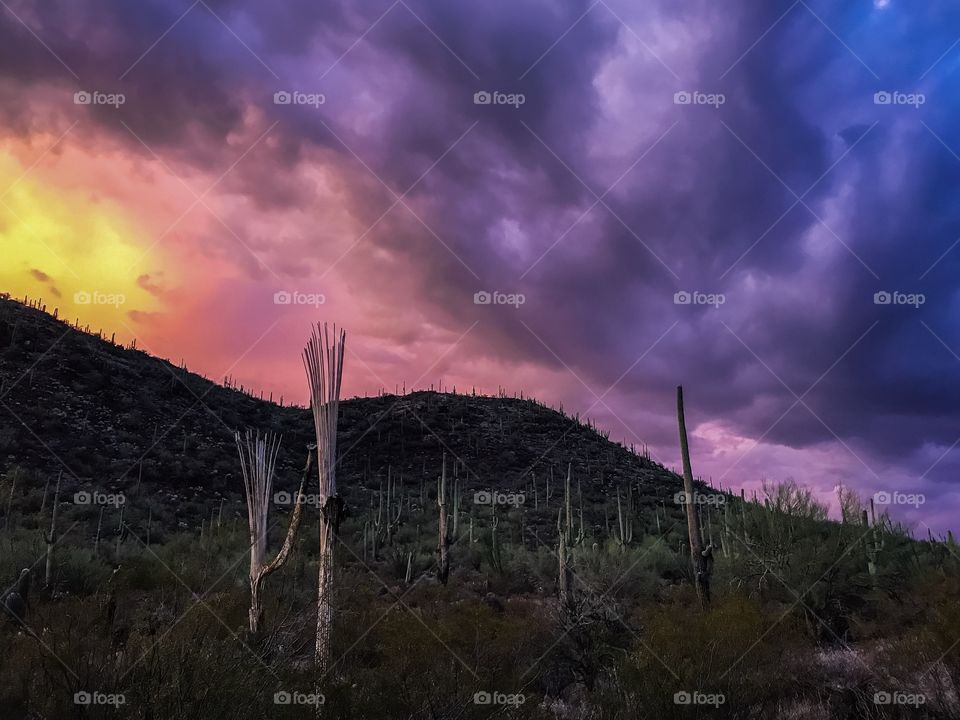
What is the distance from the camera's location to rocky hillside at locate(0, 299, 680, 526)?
34.8 m

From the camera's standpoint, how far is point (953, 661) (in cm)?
922

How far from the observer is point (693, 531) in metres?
17.5

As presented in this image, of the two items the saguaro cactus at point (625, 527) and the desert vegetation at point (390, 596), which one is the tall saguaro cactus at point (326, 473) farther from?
the saguaro cactus at point (625, 527)

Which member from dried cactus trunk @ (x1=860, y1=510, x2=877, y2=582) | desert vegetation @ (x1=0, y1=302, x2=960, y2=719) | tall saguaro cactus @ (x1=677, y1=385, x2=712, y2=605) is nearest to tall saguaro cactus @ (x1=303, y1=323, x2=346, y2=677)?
desert vegetation @ (x1=0, y1=302, x2=960, y2=719)

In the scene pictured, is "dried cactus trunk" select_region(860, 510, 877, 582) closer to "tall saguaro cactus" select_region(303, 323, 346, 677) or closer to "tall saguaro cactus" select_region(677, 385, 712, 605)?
"tall saguaro cactus" select_region(677, 385, 712, 605)

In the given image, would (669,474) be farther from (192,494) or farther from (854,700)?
(854,700)

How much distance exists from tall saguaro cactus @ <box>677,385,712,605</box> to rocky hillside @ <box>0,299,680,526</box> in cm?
1501

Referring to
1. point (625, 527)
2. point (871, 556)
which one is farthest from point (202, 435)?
point (871, 556)

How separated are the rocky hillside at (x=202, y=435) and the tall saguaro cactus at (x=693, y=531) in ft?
49.3

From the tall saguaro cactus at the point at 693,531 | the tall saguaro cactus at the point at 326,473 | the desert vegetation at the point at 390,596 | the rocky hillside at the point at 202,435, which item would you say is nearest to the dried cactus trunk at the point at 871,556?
the desert vegetation at the point at 390,596

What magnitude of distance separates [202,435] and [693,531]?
127 ft

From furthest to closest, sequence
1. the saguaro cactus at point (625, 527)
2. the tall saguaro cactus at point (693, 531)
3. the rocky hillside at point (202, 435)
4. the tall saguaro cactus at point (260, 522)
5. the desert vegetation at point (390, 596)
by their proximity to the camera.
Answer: the rocky hillside at point (202, 435), the saguaro cactus at point (625, 527), the tall saguaro cactus at point (693, 531), the tall saguaro cactus at point (260, 522), the desert vegetation at point (390, 596)

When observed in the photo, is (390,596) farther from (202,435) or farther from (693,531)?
(202,435)

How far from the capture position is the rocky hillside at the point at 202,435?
34750 millimetres
